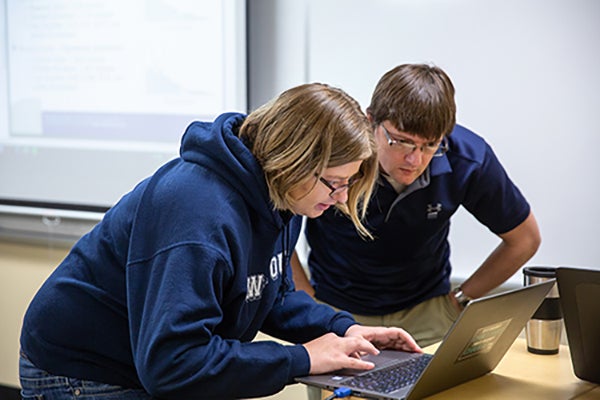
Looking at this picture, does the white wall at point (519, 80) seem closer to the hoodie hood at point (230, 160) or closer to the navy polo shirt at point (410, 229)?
the navy polo shirt at point (410, 229)

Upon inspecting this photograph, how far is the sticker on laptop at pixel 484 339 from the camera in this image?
4.93 ft

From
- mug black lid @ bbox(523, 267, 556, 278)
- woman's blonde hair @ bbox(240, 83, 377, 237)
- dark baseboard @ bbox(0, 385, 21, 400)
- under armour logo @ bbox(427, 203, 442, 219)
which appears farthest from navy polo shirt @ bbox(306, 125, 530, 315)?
dark baseboard @ bbox(0, 385, 21, 400)

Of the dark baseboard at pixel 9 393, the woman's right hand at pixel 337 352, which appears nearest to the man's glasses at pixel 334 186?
the woman's right hand at pixel 337 352

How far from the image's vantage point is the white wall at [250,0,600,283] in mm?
2494

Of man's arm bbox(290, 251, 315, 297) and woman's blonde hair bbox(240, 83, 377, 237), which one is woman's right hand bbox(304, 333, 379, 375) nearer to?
woman's blonde hair bbox(240, 83, 377, 237)

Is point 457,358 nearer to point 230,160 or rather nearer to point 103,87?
point 230,160

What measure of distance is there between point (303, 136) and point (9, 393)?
2771 millimetres

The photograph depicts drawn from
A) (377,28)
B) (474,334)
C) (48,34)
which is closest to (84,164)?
(48,34)

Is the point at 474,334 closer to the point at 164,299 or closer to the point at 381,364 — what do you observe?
the point at 381,364

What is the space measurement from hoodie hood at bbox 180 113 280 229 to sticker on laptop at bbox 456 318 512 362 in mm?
439

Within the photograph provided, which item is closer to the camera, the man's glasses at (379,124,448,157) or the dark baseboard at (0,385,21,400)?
the man's glasses at (379,124,448,157)

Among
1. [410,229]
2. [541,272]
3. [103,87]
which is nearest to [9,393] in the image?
[103,87]

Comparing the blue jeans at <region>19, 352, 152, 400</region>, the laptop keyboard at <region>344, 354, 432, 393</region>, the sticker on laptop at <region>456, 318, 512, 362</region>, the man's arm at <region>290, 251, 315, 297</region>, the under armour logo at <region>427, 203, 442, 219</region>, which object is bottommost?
the man's arm at <region>290, 251, 315, 297</region>

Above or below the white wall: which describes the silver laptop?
below
